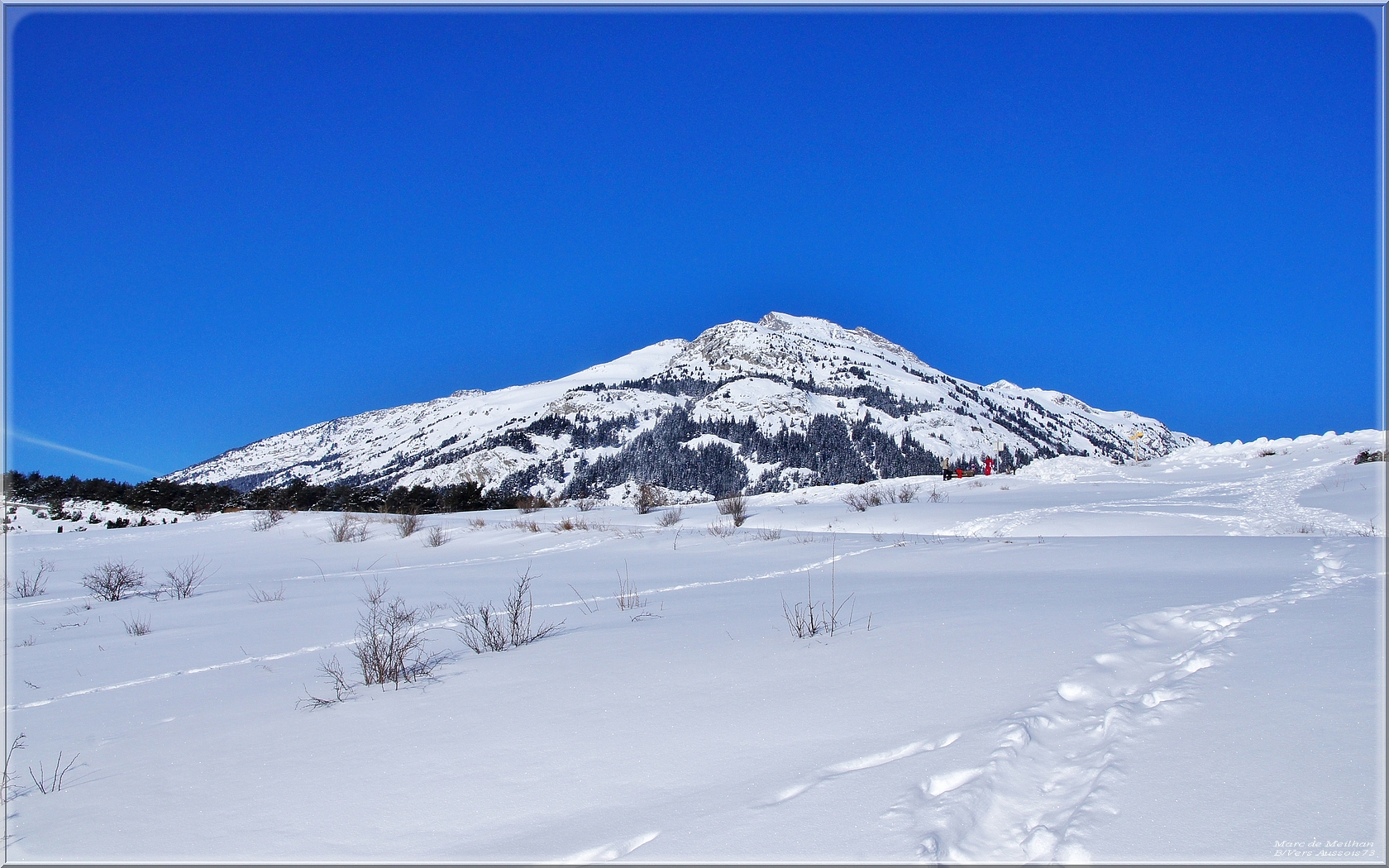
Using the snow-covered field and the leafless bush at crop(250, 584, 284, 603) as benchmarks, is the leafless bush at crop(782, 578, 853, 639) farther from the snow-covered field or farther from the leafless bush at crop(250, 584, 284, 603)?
the leafless bush at crop(250, 584, 284, 603)

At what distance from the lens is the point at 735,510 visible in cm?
1462

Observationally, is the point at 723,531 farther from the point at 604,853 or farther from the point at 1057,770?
the point at 604,853

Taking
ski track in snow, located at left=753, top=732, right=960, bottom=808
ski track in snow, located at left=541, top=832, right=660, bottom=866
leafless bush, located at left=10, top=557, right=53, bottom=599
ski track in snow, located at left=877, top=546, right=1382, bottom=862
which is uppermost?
ski track in snow, located at left=877, top=546, right=1382, bottom=862

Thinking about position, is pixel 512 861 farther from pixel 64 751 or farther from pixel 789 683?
pixel 64 751

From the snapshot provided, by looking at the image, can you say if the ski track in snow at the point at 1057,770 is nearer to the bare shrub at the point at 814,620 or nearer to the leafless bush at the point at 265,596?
the bare shrub at the point at 814,620

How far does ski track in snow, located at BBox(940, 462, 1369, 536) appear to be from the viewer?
31.3 feet

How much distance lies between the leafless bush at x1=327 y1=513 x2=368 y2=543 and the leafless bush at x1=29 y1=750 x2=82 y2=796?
1184cm

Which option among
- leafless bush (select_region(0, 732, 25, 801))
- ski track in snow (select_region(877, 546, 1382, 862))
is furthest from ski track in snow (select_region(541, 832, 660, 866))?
leafless bush (select_region(0, 732, 25, 801))

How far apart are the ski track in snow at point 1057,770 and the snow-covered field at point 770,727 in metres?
0.01

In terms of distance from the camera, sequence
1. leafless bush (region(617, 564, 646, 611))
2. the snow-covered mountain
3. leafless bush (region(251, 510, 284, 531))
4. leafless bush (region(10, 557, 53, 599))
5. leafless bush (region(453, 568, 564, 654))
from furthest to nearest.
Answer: the snow-covered mountain
leafless bush (region(251, 510, 284, 531))
leafless bush (region(10, 557, 53, 599))
leafless bush (region(617, 564, 646, 611))
leafless bush (region(453, 568, 564, 654))

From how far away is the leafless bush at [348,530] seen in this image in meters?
13.8

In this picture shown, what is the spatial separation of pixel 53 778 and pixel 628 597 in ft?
13.6

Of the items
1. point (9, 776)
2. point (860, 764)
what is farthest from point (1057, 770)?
point (9, 776)

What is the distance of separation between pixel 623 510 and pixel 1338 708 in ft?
57.0
